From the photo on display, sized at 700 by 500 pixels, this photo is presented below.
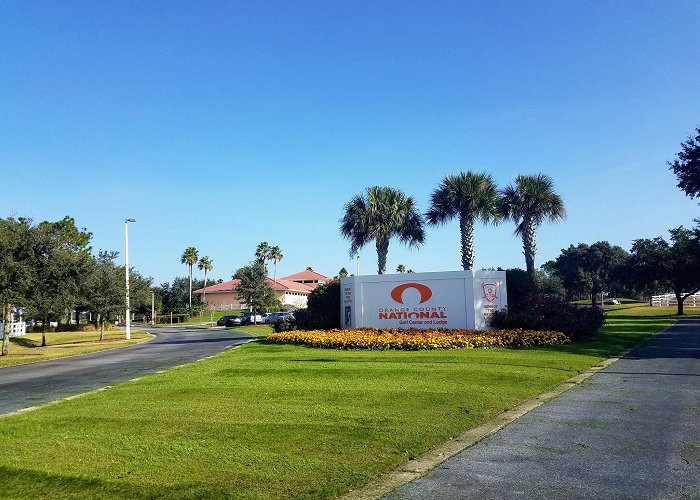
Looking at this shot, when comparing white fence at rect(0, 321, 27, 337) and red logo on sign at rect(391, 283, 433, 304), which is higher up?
red logo on sign at rect(391, 283, 433, 304)

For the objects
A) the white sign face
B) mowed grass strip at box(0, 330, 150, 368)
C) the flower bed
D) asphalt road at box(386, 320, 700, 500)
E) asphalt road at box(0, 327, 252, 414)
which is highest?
the white sign face

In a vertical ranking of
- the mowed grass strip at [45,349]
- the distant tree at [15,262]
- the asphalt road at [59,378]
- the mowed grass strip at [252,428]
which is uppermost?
the distant tree at [15,262]

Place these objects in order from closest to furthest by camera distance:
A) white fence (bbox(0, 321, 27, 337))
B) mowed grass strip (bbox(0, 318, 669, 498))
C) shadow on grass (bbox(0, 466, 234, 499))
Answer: shadow on grass (bbox(0, 466, 234, 499)), mowed grass strip (bbox(0, 318, 669, 498)), white fence (bbox(0, 321, 27, 337))

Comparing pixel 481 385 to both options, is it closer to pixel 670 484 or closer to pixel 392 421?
pixel 392 421

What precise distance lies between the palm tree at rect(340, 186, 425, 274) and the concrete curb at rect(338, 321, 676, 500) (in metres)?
26.4

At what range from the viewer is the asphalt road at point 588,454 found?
5.22m

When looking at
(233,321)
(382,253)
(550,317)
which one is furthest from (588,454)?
(233,321)

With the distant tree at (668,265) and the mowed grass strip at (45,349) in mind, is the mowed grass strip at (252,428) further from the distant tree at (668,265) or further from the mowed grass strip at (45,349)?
the distant tree at (668,265)

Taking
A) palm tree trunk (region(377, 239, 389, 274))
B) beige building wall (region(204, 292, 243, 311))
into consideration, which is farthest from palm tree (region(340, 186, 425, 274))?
beige building wall (region(204, 292, 243, 311))

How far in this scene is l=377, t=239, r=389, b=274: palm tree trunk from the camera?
36.8m

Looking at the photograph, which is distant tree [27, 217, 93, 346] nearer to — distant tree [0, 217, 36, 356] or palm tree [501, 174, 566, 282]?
distant tree [0, 217, 36, 356]

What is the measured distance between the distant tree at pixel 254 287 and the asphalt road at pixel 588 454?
45288 mm

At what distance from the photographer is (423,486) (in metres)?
5.36

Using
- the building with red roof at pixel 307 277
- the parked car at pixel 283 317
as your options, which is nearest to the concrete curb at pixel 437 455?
the parked car at pixel 283 317
